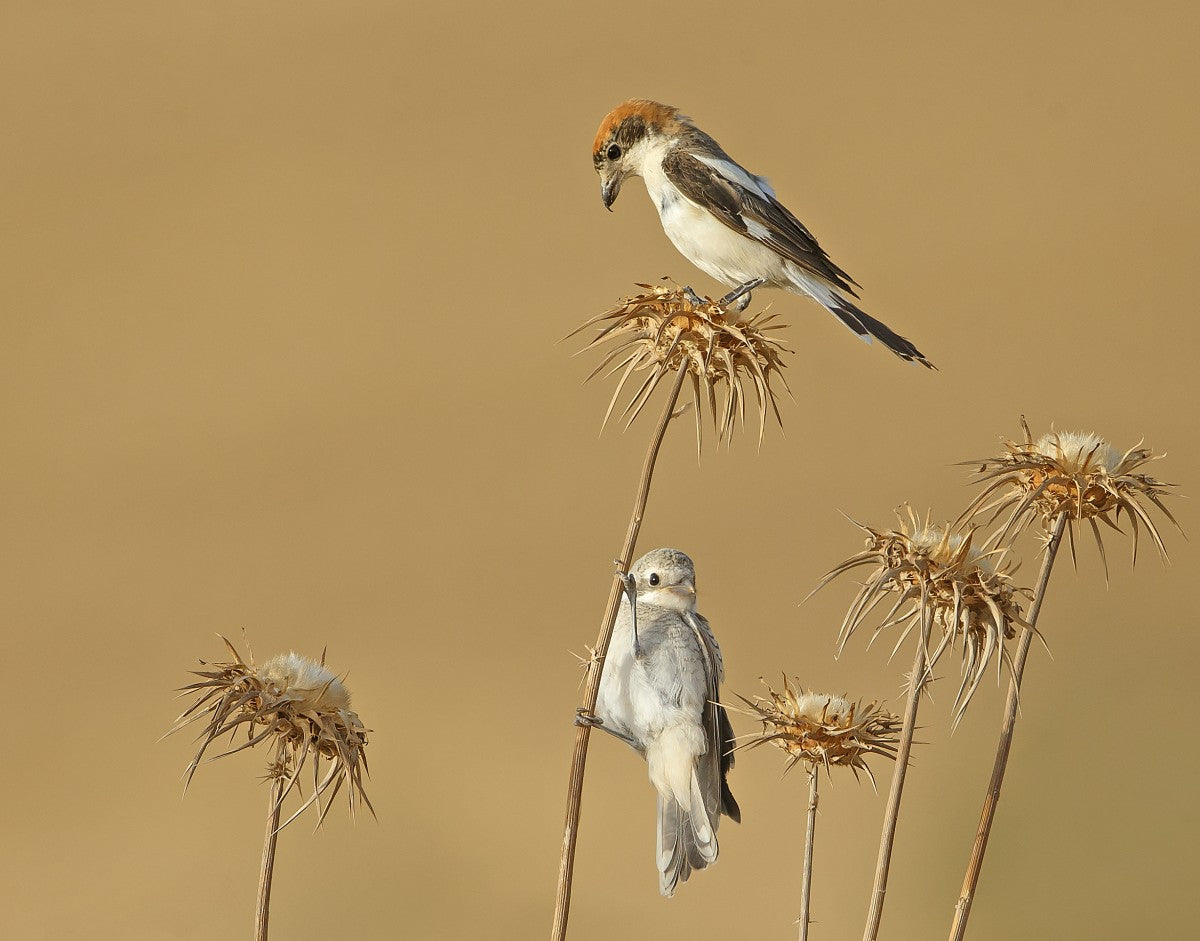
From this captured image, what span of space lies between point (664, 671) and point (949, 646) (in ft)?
6.74

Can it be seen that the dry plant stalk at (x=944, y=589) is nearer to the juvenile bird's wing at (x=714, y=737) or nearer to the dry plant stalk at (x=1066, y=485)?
the dry plant stalk at (x=1066, y=485)

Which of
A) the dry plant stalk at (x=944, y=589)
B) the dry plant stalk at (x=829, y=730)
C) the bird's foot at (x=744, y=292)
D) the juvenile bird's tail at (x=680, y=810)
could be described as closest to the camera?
the dry plant stalk at (x=944, y=589)

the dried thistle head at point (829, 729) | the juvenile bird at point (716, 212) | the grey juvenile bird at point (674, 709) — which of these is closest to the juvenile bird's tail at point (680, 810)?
the grey juvenile bird at point (674, 709)

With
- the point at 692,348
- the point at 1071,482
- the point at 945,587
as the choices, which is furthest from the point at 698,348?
the point at 1071,482

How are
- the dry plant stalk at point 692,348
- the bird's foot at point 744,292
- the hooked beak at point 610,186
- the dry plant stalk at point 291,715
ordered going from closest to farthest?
the dry plant stalk at point 291,715
the dry plant stalk at point 692,348
the bird's foot at point 744,292
the hooked beak at point 610,186

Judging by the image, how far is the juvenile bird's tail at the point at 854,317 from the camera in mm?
4602

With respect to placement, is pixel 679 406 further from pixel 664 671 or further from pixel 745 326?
pixel 664 671

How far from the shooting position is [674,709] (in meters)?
4.67

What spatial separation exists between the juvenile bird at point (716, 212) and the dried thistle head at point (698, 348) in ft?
5.53

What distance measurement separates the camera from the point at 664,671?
15.6ft

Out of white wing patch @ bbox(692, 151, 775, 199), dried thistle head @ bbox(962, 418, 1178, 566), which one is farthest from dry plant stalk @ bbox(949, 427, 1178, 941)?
white wing patch @ bbox(692, 151, 775, 199)

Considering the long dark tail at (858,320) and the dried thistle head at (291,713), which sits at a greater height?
the long dark tail at (858,320)

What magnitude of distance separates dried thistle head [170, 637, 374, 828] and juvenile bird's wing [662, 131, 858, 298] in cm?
312

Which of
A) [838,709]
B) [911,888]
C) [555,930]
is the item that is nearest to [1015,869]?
[911,888]
